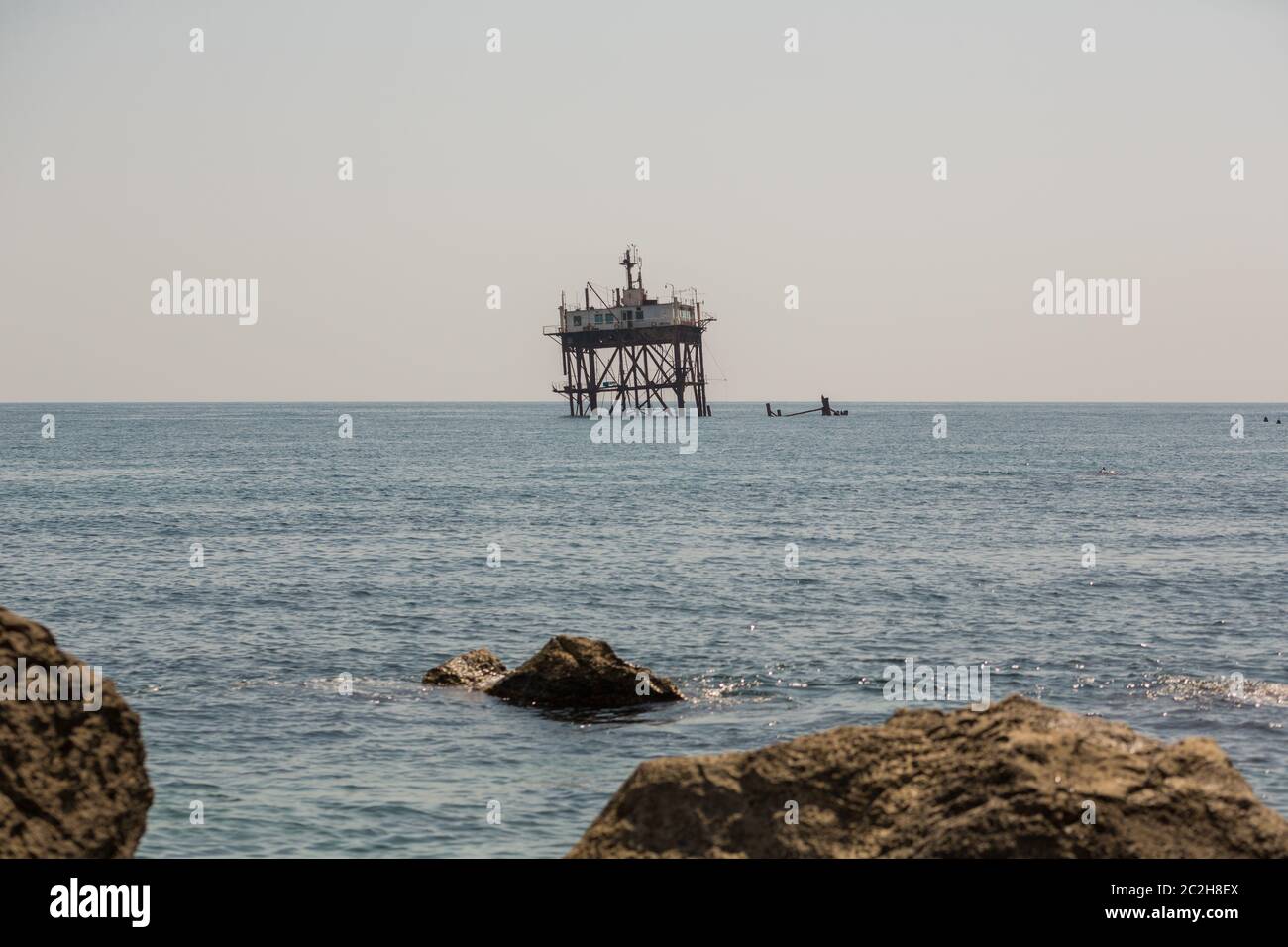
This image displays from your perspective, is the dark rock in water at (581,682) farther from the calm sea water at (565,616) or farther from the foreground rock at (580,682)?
the calm sea water at (565,616)

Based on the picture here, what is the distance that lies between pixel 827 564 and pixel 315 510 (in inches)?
936

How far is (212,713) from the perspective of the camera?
17.8 metres

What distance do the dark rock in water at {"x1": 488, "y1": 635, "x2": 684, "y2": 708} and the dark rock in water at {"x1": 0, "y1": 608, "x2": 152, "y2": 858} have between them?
10.6 metres

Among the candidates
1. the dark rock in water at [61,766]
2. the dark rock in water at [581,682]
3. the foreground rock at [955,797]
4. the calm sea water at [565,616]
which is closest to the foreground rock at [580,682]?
the dark rock in water at [581,682]

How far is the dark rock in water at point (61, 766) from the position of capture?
6.90 m

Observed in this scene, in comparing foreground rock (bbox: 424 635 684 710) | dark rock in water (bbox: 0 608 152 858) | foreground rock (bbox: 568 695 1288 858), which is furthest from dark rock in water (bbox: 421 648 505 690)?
foreground rock (bbox: 568 695 1288 858)

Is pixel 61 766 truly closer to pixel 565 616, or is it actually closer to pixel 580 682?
pixel 580 682

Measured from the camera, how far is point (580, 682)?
59.2ft

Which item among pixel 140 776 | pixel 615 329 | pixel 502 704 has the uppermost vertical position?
pixel 615 329

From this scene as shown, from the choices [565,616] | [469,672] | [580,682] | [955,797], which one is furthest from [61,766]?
[565,616]

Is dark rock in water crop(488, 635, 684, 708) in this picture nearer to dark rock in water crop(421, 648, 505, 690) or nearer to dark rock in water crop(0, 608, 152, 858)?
dark rock in water crop(421, 648, 505, 690)
